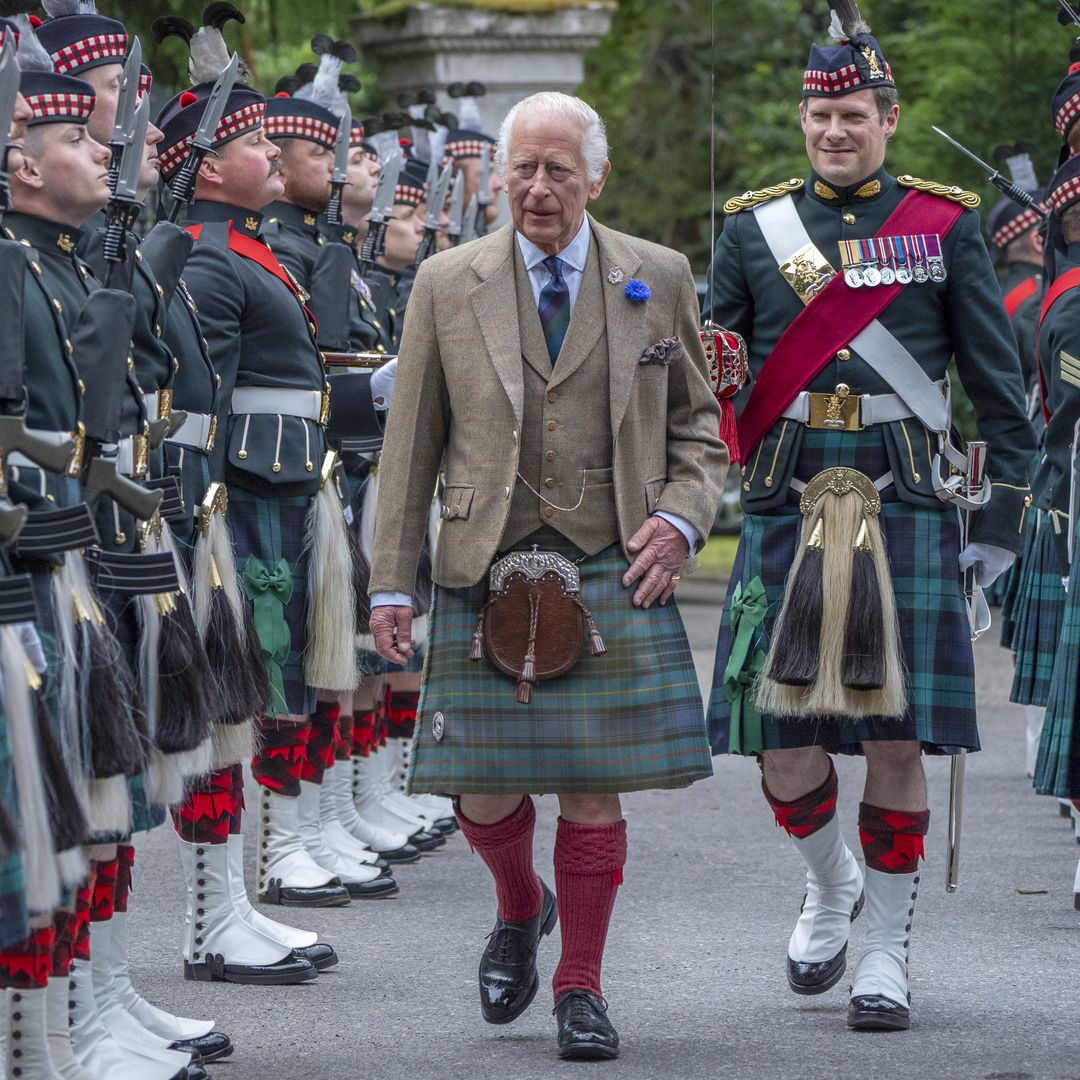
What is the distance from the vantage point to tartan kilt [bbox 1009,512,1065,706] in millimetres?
7824


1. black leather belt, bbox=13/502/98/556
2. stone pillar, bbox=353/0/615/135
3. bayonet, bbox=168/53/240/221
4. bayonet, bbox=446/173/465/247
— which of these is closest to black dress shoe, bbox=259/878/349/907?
bayonet, bbox=168/53/240/221

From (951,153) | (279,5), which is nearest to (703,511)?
(279,5)

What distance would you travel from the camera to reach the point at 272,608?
6152 mm

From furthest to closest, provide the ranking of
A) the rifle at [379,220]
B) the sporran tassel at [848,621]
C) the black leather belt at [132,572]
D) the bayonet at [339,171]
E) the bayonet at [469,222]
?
the bayonet at [469,222], the rifle at [379,220], the bayonet at [339,171], the sporran tassel at [848,621], the black leather belt at [132,572]

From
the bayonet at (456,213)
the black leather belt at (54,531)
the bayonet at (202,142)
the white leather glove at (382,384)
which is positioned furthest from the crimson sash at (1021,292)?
the black leather belt at (54,531)

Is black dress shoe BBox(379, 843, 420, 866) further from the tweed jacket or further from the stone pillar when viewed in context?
the stone pillar

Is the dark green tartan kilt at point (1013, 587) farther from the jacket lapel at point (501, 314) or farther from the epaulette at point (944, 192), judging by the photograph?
the jacket lapel at point (501, 314)

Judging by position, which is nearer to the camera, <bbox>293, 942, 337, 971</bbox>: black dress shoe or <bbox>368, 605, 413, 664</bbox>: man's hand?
<bbox>368, 605, 413, 664</bbox>: man's hand

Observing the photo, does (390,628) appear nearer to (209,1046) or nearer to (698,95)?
(209,1046)

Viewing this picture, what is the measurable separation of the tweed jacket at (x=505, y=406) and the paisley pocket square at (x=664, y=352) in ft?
0.04

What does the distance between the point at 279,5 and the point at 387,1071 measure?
988 cm

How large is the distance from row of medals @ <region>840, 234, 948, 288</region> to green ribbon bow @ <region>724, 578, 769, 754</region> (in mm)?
750

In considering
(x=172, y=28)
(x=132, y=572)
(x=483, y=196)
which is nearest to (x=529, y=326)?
(x=132, y=572)

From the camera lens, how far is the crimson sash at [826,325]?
5.26 m
